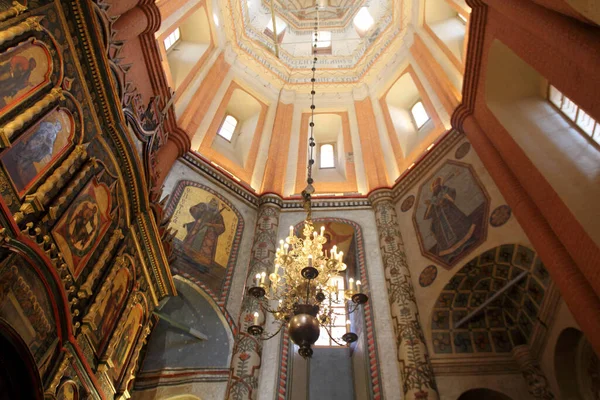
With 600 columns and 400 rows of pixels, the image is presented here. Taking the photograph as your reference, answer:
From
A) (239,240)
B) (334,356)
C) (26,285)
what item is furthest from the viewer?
(239,240)

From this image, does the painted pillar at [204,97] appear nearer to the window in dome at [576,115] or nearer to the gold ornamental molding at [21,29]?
the gold ornamental molding at [21,29]

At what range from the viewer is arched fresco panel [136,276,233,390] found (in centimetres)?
856

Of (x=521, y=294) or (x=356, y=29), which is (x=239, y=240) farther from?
(x=356, y=29)

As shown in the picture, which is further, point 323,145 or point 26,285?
point 323,145

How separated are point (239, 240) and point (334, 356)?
3.97 meters

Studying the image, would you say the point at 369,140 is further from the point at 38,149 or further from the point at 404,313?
the point at 38,149

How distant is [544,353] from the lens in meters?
8.02

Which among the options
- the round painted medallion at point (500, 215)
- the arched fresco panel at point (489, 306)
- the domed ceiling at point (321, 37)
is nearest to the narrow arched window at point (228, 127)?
the domed ceiling at point (321, 37)

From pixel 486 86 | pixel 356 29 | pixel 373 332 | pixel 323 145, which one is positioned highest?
→ pixel 356 29

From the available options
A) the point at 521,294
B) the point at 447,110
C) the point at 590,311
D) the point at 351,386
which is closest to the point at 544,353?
the point at 521,294

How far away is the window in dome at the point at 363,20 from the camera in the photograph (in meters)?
18.2

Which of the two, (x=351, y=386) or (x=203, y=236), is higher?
(x=203, y=236)

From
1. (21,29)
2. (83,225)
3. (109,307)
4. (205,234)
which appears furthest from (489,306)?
(21,29)

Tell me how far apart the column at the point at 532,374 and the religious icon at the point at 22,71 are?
9.36m
